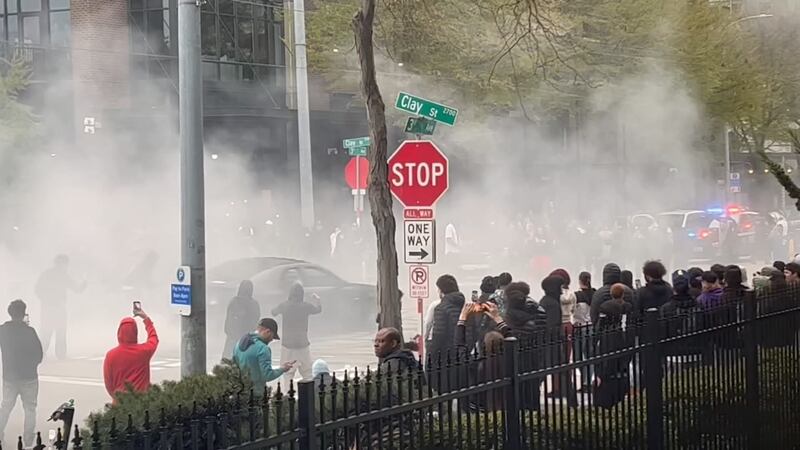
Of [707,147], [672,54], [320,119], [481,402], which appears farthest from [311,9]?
[481,402]

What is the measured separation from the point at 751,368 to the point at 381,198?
3691 millimetres

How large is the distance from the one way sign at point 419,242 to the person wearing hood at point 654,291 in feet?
6.39

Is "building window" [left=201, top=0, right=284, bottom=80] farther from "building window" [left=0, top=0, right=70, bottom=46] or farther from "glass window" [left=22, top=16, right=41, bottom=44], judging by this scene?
"glass window" [left=22, top=16, right=41, bottom=44]

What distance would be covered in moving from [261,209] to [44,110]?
6.07m

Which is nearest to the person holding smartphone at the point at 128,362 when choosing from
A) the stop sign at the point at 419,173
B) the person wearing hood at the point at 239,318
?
the stop sign at the point at 419,173

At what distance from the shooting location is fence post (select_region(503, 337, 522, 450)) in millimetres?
4500

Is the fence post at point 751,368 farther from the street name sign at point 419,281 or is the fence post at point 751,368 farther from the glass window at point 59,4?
the glass window at point 59,4

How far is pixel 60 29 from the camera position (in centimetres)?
3038

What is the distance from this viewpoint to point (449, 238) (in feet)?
94.3

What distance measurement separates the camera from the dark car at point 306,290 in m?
16.5

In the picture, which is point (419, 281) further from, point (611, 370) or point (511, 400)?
point (511, 400)

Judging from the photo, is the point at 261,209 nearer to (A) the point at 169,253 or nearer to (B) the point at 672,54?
(A) the point at 169,253

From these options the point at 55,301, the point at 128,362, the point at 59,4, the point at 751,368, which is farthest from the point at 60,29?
the point at 751,368

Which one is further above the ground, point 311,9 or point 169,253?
point 311,9
